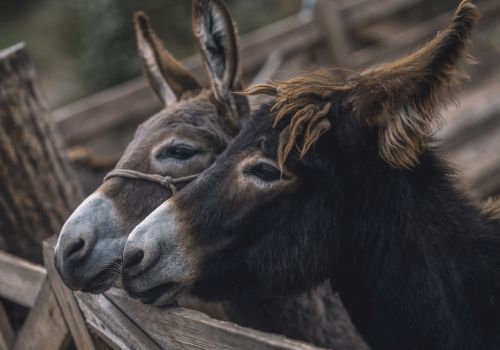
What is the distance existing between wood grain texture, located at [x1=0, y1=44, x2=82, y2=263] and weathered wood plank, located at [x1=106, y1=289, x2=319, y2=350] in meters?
1.28

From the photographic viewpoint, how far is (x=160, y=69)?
10.6ft

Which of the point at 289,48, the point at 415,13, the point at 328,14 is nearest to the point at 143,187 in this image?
the point at 289,48

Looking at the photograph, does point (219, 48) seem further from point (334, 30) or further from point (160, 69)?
point (334, 30)

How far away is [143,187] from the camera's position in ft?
8.39

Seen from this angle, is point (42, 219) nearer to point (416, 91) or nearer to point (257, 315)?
point (257, 315)

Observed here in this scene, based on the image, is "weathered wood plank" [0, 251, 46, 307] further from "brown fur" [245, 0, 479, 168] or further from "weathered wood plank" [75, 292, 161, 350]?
"brown fur" [245, 0, 479, 168]

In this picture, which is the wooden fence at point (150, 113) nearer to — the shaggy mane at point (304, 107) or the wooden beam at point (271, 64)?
the wooden beam at point (271, 64)

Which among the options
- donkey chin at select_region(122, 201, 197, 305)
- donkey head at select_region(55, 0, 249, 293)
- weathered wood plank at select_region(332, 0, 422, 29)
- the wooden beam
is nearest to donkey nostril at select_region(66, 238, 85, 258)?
donkey head at select_region(55, 0, 249, 293)

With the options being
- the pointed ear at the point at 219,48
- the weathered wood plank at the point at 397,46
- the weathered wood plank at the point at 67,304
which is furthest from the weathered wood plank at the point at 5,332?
the weathered wood plank at the point at 397,46

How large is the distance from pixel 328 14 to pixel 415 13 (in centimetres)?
411

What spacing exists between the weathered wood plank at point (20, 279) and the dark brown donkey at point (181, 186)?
45 cm

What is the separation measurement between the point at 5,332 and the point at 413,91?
7.77ft

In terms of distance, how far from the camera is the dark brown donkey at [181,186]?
2.34 m

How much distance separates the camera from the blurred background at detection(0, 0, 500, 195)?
613 cm
